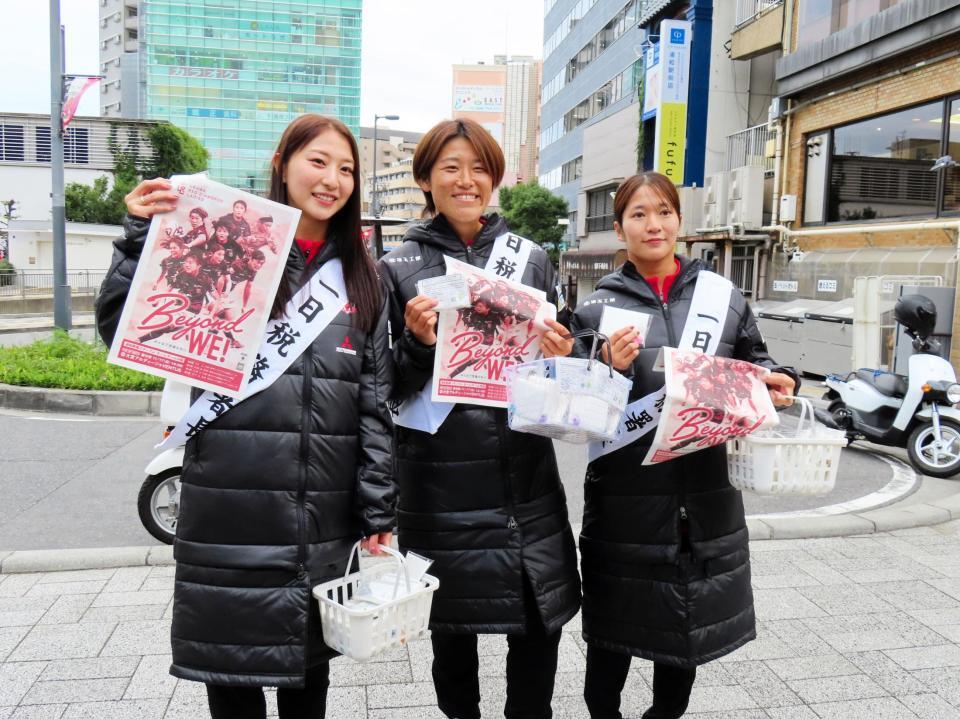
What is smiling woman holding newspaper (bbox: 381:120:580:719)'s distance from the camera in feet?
8.16

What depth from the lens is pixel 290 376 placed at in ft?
7.06

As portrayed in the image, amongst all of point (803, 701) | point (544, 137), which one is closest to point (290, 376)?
point (803, 701)

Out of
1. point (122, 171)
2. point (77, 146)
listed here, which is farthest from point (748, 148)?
point (77, 146)

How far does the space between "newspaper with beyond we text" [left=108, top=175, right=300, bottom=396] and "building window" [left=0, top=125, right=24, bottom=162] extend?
64.1m

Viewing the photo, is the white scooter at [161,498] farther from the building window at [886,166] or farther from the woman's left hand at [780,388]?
the building window at [886,166]

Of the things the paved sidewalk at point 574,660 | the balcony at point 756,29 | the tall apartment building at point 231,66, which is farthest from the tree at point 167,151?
the paved sidewalk at point 574,660

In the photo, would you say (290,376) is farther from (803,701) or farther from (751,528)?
(751,528)

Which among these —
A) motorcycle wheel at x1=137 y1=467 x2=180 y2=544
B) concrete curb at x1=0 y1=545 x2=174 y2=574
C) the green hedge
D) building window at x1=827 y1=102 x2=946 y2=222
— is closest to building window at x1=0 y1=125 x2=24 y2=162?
the green hedge

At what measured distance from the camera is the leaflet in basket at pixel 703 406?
2275 mm

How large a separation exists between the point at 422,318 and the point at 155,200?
0.79 m

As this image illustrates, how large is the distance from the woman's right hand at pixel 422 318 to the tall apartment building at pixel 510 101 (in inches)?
1860

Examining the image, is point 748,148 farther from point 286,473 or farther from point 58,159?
point 286,473

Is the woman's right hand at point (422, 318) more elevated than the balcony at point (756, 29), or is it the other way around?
the balcony at point (756, 29)

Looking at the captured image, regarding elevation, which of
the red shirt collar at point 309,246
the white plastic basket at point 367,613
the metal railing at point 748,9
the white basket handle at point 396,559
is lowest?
the white plastic basket at point 367,613
